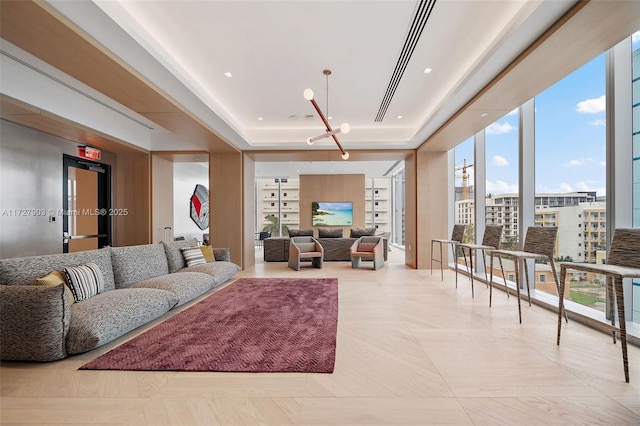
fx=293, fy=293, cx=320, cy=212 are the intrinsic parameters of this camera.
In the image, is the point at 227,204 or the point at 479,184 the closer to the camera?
the point at 479,184

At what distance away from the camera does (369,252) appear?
6.94 m

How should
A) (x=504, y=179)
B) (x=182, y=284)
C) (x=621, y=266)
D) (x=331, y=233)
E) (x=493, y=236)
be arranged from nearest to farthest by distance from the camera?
(x=621, y=266) → (x=182, y=284) → (x=493, y=236) → (x=504, y=179) → (x=331, y=233)

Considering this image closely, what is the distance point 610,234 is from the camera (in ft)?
9.64

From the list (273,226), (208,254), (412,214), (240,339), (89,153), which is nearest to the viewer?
(240,339)

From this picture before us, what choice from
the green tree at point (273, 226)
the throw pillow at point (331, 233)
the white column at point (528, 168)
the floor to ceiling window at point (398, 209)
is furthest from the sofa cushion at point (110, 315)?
the floor to ceiling window at point (398, 209)

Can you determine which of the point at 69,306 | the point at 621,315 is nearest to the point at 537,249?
the point at 621,315

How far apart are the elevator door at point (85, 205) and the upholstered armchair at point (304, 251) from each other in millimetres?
4030

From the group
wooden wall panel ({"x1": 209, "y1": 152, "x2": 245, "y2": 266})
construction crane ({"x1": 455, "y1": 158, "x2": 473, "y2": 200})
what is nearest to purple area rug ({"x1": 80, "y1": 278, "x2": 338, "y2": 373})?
wooden wall panel ({"x1": 209, "y1": 152, "x2": 245, "y2": 266})

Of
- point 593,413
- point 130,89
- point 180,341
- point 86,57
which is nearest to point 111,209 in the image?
point 130,89

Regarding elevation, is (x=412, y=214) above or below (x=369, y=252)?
above

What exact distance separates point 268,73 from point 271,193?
976cm

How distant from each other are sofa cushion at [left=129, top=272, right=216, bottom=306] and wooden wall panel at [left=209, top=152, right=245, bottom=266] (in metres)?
2.51

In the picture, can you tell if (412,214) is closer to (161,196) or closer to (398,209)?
(398,209)

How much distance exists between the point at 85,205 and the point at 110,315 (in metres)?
4.46
